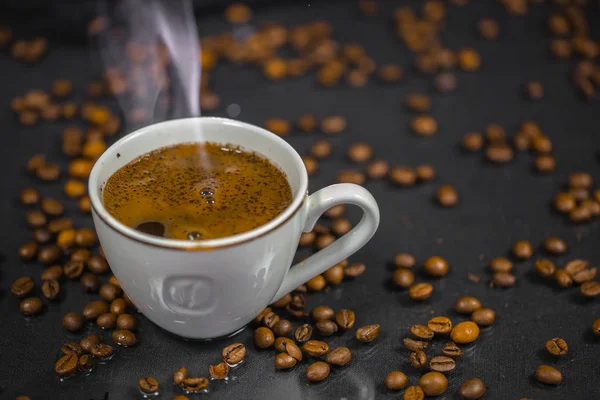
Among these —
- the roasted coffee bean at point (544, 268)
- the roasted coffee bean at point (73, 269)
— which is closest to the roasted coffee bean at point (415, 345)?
the roasted coffee bean at point (544, 268)

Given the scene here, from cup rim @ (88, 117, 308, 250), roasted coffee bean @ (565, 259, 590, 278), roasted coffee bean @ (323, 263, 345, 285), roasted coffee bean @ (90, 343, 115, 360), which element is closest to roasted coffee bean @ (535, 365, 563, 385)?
roasted coffee bean @ (565, 259, 590, 278)

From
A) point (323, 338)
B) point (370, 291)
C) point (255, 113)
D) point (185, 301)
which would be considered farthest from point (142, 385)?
point (255, 113)

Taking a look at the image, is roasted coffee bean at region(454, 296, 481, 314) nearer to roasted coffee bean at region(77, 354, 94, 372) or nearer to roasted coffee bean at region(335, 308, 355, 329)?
roasted coffee bean at region(335, 308, 355, 329)

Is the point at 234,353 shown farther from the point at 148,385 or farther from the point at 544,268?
the point at 544,268

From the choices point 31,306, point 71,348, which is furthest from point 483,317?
point 31,306

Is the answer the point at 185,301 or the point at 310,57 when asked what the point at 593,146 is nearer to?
the point at 310,57
